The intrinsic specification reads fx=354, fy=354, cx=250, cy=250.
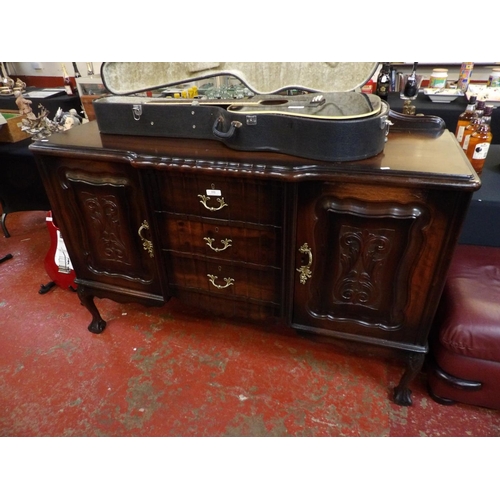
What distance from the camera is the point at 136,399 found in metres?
1.34

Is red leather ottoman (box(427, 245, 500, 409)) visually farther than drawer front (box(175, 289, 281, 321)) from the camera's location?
No

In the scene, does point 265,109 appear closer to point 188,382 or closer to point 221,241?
point 221,241

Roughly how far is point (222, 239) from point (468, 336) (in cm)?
81

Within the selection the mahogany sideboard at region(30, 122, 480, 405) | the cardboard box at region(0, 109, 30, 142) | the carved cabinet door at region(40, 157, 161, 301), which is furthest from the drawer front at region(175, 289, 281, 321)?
the cardboard box at region(0, 109, 30, 142)

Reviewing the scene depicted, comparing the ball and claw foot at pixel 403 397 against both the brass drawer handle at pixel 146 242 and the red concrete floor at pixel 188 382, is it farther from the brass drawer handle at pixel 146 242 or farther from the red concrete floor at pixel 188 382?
the brass drawer handle at pixel 146 242

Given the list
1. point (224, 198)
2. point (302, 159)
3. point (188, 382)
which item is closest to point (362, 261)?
point (302, 159)

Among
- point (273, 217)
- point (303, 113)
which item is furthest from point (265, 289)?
point (303, 113)

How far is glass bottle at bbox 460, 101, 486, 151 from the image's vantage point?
1.25 metres

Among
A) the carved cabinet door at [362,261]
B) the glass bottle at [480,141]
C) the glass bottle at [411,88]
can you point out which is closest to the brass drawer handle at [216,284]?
the carved cabinet door at [362,261]

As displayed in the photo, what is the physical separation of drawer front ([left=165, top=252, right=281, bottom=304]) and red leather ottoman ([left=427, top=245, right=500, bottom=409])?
55 centimetres

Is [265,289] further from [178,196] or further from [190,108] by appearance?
[190,108]

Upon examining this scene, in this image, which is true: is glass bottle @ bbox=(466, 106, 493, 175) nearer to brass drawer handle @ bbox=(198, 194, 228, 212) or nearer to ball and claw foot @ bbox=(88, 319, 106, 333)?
brass drawer handle @ bbox=(198, 194, 228, 212)

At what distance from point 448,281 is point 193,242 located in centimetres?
86

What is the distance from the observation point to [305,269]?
1.08 metres
